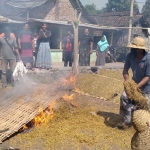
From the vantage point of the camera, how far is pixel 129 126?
18.9ft

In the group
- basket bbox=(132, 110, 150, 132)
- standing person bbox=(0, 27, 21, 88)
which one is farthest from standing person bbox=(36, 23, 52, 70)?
basket bbox=(132, 110, 150, 132)

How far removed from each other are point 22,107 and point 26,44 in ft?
17.8

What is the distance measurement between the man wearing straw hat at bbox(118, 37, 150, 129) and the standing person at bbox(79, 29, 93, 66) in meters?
7.45

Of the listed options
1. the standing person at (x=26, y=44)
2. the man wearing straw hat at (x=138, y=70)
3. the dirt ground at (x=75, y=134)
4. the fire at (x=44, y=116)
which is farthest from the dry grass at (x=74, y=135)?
the standing person at (x=26, y=44)

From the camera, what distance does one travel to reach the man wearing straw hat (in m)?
5.41

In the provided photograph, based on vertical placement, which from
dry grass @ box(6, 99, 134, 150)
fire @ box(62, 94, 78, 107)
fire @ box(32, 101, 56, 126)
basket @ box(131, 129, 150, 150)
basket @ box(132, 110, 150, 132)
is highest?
basket @ box(132, 110, 150, 132)

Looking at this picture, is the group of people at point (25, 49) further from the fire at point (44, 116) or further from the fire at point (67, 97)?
the fire at point (44, 116)

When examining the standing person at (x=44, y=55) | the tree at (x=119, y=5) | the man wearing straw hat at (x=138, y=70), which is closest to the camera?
the man wearing straw hat at (x=138, y=70)

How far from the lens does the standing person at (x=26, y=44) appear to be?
413 inches

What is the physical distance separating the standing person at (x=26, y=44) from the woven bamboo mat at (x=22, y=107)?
421 centimetres

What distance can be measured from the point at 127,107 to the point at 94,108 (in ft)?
5.09

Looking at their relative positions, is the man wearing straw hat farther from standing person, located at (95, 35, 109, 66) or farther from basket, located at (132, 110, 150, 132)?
standing person, located at (95, 35, 109, 66)

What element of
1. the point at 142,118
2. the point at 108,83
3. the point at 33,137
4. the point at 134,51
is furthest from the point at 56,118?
the point at 108,83

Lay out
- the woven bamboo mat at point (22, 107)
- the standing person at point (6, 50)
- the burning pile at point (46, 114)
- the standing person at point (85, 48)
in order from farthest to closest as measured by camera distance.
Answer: the standing person at point (85, 48) → the standing person at point (6, 50) → the burning pile at point (46, 114) → the woven bamboo mat at point (22, 107)
